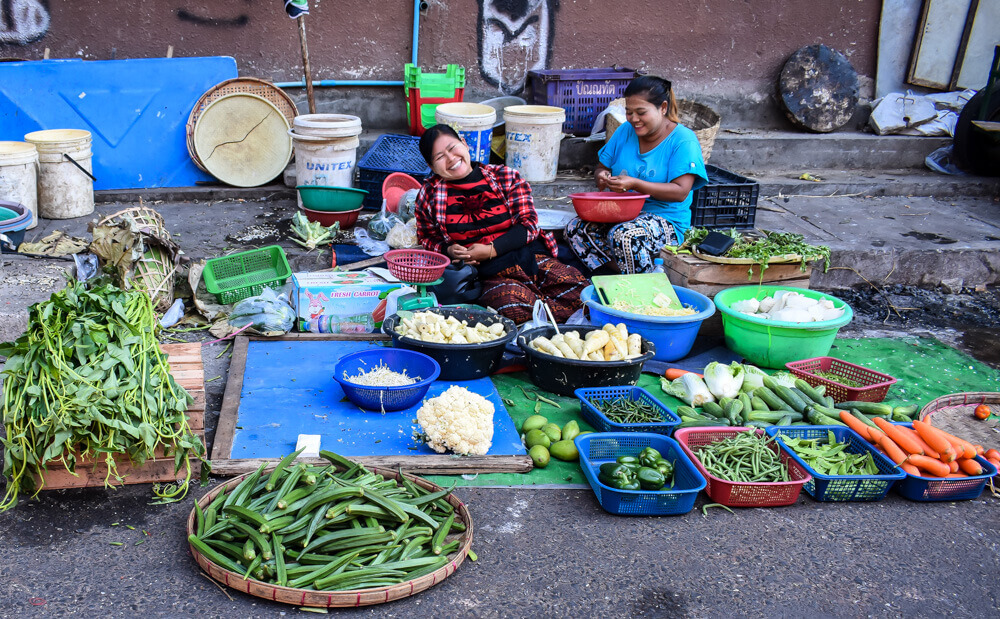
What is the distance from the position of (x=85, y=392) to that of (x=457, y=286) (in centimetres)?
240

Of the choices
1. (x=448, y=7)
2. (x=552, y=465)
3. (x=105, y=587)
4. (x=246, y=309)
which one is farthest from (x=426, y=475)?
(x=448, y=7)

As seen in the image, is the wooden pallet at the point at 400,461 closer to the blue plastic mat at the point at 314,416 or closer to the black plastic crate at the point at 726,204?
the blue plastic mat at the point at 314,416

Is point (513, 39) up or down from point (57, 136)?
Result: up

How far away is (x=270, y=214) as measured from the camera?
6527 mm

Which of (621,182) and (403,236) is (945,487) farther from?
(403,236)

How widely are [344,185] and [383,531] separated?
14.4 feet

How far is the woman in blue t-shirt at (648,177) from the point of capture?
513 cm

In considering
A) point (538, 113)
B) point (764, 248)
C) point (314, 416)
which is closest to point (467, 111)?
point (538, 113)

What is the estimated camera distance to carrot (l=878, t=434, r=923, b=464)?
3325 millimetres

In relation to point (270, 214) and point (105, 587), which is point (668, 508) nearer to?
point (105, 587)

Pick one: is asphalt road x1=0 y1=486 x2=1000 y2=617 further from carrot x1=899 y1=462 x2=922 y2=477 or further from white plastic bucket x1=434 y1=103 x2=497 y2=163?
white plastic bucket x1=434 y1=103 x2=497 y2=163

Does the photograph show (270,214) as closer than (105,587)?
No

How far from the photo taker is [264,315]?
455 cm

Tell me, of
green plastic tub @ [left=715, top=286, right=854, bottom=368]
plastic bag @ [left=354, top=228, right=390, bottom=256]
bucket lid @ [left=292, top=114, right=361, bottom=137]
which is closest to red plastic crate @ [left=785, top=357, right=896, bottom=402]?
green plastic tub @ [left=715, top=286, right=854, bottom=368]
